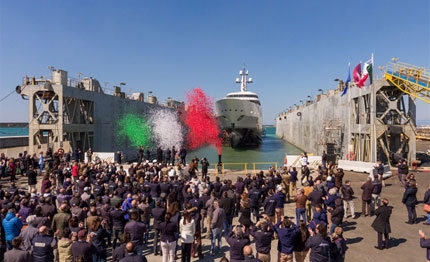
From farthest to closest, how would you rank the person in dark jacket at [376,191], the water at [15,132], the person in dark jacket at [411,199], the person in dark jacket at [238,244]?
the water at [15,132] → the person in dark jacket at [376,191] → the person in dark jacket at [411,199] → the person in dark jacket at [238,244]

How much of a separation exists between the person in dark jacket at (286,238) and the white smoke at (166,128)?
40158 mm

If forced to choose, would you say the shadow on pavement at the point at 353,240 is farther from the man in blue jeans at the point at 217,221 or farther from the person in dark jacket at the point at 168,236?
the person in dark jacket at the point at 168,236

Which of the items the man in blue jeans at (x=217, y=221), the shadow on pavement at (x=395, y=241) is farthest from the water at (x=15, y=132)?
the shadow on pavement at (x=395, y=241)

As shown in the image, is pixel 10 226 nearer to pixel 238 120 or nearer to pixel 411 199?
pixel 411 199

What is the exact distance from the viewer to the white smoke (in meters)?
45.9

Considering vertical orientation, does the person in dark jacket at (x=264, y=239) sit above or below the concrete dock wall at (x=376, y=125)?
below

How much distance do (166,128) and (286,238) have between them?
46397 mm

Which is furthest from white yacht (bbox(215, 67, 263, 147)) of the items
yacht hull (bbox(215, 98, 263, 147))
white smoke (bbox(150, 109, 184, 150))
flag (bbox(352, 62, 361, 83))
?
flag (bbox(352, 62, 361, 83))

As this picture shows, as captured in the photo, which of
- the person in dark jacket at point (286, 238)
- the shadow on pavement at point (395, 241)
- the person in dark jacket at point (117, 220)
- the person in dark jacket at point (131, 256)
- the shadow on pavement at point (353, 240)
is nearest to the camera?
the person in dark jacket at point (131, 256)

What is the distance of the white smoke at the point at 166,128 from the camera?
1807 inches

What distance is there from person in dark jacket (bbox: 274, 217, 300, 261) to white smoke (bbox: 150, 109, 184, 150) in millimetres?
40158

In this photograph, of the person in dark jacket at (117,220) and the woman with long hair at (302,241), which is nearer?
the woman with long hair at (302,241)

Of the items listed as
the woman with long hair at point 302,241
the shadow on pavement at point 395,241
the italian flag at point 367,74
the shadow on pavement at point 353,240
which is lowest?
the shadow on pavement at point 395,241

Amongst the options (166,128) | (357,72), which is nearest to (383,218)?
(357,72)
